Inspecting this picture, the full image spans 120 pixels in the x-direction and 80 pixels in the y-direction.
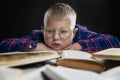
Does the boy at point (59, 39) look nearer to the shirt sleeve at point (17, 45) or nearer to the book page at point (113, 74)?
the shirt sleeve at point (17, 45)

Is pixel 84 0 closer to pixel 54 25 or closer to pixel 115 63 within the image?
pixel 54 25

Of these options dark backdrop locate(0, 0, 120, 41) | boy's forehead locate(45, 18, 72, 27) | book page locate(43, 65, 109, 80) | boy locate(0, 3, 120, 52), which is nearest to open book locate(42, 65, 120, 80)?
book page locate(43, 65, 109, 80)

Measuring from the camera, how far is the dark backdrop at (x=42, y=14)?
81.5 inches

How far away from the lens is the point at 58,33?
4.34 ft

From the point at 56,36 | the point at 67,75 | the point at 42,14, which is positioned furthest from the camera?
the point at 42,14

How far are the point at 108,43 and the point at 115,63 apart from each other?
778mm

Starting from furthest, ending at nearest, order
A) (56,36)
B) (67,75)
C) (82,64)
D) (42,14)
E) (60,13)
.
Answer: (42,14), (60,13), (56,36), (82,64), (67,75)

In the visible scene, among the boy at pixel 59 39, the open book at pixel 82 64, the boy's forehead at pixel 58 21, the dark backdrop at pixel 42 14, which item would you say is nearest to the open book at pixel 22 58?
the open book at pixel 82 64

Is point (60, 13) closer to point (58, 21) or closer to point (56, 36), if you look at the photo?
point (58, 21)

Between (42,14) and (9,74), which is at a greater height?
(9,74)

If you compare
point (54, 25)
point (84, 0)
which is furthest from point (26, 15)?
point (54, 25)

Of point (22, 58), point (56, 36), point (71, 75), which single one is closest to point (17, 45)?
point (56, 36)

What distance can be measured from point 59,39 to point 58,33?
30mm

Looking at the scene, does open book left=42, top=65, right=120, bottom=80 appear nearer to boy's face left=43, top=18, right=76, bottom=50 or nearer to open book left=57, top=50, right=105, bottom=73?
open book left=57, top=50, right=105, bottom=73
